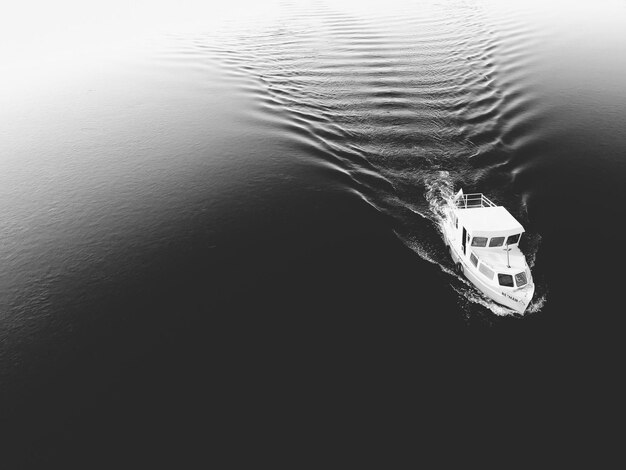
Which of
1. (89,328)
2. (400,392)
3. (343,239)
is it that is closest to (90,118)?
(89,328)

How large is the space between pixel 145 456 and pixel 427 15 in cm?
11859

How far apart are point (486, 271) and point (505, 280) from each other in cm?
182

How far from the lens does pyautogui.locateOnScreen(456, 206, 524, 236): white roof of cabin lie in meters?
35.1

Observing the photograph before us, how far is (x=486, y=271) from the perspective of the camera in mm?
34500

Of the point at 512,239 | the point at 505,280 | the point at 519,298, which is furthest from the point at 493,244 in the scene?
the point at 519,298

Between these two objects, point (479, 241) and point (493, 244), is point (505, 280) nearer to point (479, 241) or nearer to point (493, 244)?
point (493, 244)

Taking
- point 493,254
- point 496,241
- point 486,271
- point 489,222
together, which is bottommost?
point 486,271

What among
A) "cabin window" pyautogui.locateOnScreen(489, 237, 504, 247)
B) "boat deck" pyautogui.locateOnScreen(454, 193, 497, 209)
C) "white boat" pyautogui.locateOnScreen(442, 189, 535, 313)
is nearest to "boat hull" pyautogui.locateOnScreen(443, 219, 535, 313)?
"white boat" pyautogui.locateOnScreen(442, 189, 535, 313)

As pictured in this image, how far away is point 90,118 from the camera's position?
7350 centimetres

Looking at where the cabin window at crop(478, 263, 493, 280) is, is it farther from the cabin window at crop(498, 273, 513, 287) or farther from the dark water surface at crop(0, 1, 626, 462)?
the dark water surface at crop(0, 1, 626, 462)

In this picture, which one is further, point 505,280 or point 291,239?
point 291,239

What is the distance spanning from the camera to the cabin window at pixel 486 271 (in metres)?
34.0

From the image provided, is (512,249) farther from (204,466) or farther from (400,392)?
(204,466)

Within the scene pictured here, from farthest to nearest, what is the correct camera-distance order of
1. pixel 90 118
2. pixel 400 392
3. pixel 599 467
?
pixel 90 118
pixel 400 392
pixel 599 467
